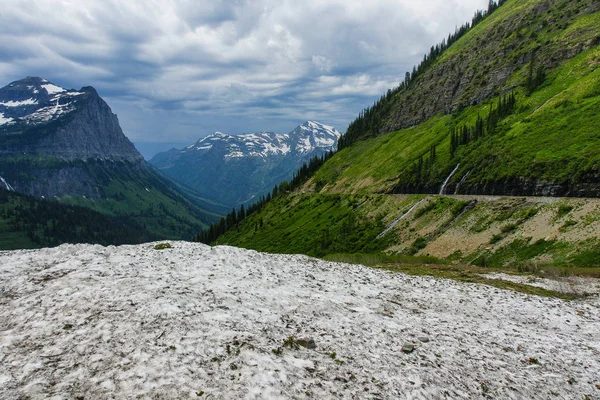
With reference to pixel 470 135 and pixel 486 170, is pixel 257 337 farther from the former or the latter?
pixel 470 135

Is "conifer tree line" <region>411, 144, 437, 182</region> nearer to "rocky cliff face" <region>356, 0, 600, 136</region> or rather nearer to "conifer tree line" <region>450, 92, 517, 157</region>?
"conifer tree line" <region>450, 92, 517, 157</region>

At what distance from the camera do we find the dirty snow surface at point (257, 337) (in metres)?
9.82

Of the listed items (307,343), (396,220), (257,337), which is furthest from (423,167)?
(257,337)

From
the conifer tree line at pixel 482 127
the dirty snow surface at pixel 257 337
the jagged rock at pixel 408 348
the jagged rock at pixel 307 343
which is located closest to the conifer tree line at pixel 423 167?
the conifer tree line at pixel 482 127

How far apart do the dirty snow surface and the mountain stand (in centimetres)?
2291

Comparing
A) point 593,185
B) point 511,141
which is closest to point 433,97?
point 511,141

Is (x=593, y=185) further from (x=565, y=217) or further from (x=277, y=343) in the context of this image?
(x=277, y=343)

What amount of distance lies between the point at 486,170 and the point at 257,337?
275 ft

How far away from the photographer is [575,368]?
1367cm

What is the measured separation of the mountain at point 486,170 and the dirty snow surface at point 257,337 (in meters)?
22.9

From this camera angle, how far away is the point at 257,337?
12.3m

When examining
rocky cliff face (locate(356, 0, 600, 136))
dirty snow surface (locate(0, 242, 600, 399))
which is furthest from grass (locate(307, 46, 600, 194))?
dirty snow surface (locate(0, 242, 600, 399))

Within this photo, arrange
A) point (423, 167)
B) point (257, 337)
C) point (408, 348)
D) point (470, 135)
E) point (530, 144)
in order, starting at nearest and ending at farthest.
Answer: point (257, 337) < point (408, 348) < point (530, 144) < point (423, 167) < point (470, 135)

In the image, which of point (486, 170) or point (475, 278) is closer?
point (475, 278)
